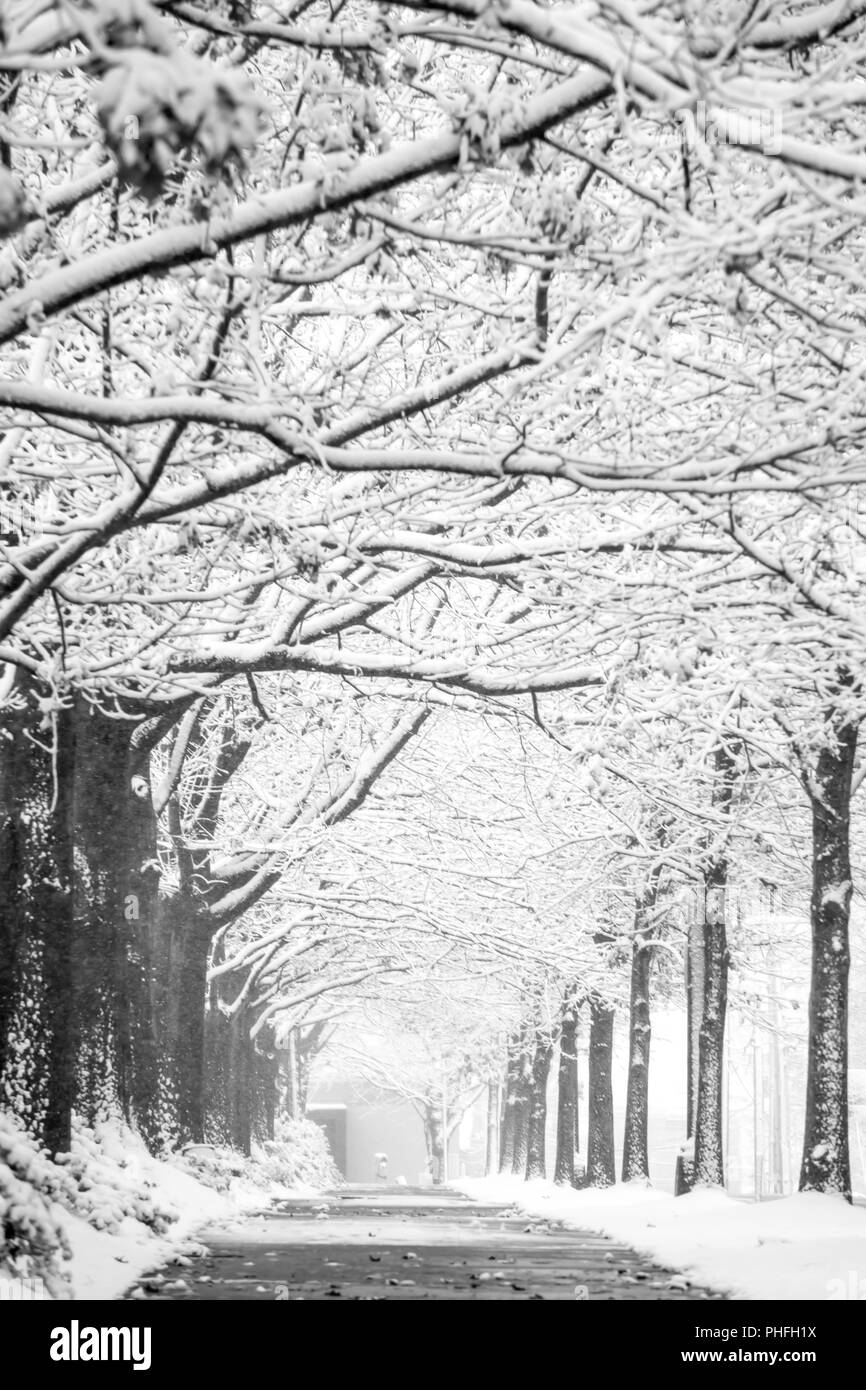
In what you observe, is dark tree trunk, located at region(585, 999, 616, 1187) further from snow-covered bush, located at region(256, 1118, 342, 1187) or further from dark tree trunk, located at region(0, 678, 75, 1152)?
dark tree trunk, located at region(0, 678, 75, 1152)

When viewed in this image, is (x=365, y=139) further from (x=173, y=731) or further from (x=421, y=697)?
(x=173, y=731)

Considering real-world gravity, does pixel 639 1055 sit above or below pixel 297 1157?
above

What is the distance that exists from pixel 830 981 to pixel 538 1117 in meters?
25.9

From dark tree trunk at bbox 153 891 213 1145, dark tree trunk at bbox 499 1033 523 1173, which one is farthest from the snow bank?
dark tree trunk at bbox 499 1033 523 1173

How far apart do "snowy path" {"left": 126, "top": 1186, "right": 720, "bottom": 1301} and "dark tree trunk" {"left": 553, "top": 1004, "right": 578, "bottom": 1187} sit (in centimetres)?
1226

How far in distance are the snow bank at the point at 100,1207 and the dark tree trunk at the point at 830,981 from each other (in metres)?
6.10

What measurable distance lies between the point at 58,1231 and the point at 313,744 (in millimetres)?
12262

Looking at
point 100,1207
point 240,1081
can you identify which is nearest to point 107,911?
point 100,1207

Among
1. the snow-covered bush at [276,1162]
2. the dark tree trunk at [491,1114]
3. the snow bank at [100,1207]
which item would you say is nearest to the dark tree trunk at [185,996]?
the snow-covered bush at [276,1162]

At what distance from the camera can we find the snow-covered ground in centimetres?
906

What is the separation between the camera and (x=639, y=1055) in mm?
26219

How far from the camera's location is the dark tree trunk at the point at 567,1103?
30.5 metres

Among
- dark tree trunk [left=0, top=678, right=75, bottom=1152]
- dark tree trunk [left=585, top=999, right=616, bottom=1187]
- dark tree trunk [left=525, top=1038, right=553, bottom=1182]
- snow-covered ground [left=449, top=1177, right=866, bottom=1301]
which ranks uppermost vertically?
dark tree trunk [left=0, top=678, right=75, bottom=1152]

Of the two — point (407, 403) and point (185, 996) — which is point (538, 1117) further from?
point (407, 403)
